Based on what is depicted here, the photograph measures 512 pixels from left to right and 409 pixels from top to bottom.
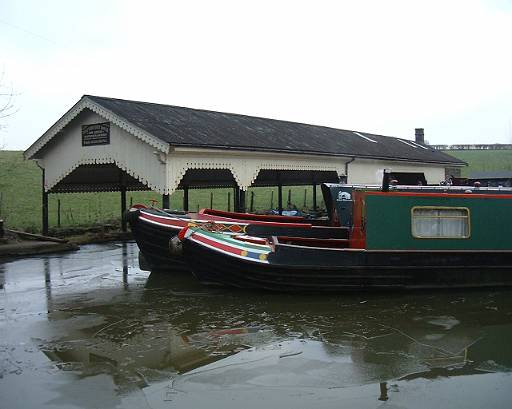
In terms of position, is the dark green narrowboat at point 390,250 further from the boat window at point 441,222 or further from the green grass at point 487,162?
the green grass at point 487,162

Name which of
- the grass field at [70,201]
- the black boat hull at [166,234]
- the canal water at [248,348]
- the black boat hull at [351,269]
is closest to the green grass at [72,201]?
the grass field at [70,201]

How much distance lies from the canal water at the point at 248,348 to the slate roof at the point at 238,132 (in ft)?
17.5

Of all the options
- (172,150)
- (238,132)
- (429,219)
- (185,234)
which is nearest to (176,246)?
(185,234)

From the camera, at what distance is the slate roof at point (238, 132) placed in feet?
49.0

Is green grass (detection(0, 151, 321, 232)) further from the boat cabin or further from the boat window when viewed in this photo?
the boat window

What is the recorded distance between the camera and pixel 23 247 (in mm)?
15328

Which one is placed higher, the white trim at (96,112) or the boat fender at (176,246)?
the white trim at (96,112)

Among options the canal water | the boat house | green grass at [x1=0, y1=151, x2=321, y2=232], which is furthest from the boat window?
green grass at [x1=0, y1=151, x2=321, y2=232]

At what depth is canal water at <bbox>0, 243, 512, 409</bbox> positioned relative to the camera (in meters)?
5.37

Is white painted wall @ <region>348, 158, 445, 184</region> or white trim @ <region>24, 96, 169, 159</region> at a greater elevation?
white trim @ <region>24, 96, 169, 159</region>

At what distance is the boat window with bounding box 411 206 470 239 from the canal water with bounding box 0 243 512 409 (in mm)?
1092

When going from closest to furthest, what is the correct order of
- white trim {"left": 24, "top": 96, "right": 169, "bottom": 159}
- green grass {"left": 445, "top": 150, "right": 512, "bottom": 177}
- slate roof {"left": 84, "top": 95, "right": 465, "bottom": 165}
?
white trim {"left": 24, "top": 96, "right": 169, "bottom": 159} → slate roof {"left": 84, "top": 95, "right": 465, "bottom": 165} → green grass {"left": 445, "top": 150, "right": 512, "bottom": 177}

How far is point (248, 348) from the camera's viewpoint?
6.85 metres

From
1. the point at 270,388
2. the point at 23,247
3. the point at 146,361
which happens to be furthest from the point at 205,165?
the point at 270,388
